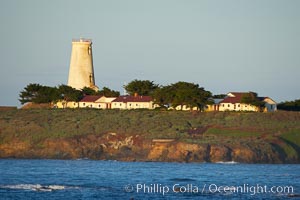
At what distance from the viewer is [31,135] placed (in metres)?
110

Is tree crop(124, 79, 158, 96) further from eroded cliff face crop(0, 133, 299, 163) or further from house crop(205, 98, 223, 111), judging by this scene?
eroded cliff face crop(0, 133, 299, 163)

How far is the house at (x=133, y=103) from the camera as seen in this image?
126 metres

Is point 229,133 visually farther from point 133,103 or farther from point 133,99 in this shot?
point 133,99

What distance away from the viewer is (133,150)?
105312 millimetres

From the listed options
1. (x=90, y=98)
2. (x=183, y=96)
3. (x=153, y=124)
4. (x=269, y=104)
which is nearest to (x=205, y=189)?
(x=153, y=124)

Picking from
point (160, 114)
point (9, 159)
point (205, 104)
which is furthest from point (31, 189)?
point (205, 104)

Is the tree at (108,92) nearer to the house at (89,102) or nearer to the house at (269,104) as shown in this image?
the house at (89,102)

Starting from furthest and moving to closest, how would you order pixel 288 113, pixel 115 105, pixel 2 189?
pixel 115 105, pixel 288 113, pixel 2 189

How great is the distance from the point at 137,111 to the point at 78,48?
1560 centimetres

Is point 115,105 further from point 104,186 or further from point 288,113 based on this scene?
point 104,186

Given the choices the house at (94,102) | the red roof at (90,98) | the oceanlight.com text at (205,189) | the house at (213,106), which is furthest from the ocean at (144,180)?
the red roof at (90,98)

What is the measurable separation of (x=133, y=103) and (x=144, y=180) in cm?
5166

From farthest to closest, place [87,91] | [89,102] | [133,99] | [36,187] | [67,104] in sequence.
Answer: [87,91] → [67,104] → [89,102] → [133,99] → [36,187]

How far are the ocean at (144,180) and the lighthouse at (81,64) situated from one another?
3314 cm
